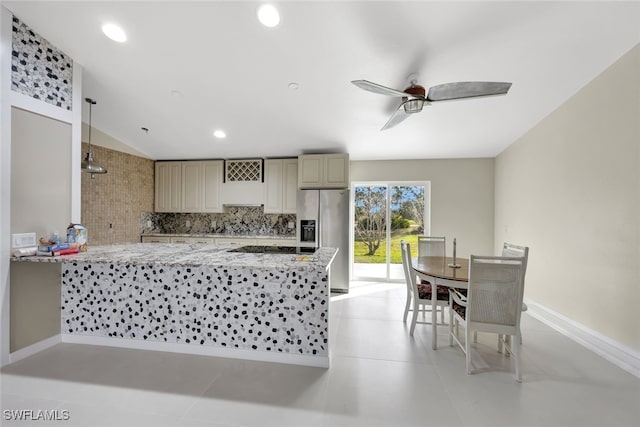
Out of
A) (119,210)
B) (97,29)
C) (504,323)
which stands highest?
(97,29)

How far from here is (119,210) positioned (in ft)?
13.9

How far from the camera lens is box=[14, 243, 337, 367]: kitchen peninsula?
2.14 m

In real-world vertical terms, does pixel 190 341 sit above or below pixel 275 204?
below

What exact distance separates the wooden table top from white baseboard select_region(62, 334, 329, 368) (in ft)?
4.01

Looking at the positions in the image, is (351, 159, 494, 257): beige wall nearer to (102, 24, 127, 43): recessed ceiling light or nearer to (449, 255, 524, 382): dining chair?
(449, 255, 524, 382): dining chair

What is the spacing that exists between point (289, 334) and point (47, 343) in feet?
7.47

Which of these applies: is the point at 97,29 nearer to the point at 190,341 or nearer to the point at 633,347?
the point at 190,341

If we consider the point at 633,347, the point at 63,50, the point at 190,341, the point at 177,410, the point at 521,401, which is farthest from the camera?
the point at 63,50

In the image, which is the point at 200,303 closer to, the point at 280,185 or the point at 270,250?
the point at 270,250

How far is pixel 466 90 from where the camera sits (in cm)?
198

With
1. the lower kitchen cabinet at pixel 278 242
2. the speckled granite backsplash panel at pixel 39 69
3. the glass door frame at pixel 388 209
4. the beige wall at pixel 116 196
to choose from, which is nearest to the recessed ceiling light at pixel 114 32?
the speckled granite backsplash panel at pixel 39 69

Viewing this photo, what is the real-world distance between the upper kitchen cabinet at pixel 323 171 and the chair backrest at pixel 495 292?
2568 millimetres

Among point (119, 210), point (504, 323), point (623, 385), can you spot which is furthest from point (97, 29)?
point (623, 385)

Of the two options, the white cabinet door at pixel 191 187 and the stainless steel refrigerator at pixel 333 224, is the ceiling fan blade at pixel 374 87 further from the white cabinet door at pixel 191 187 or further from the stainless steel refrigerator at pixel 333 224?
the white cabinet door at pixel 191 187
